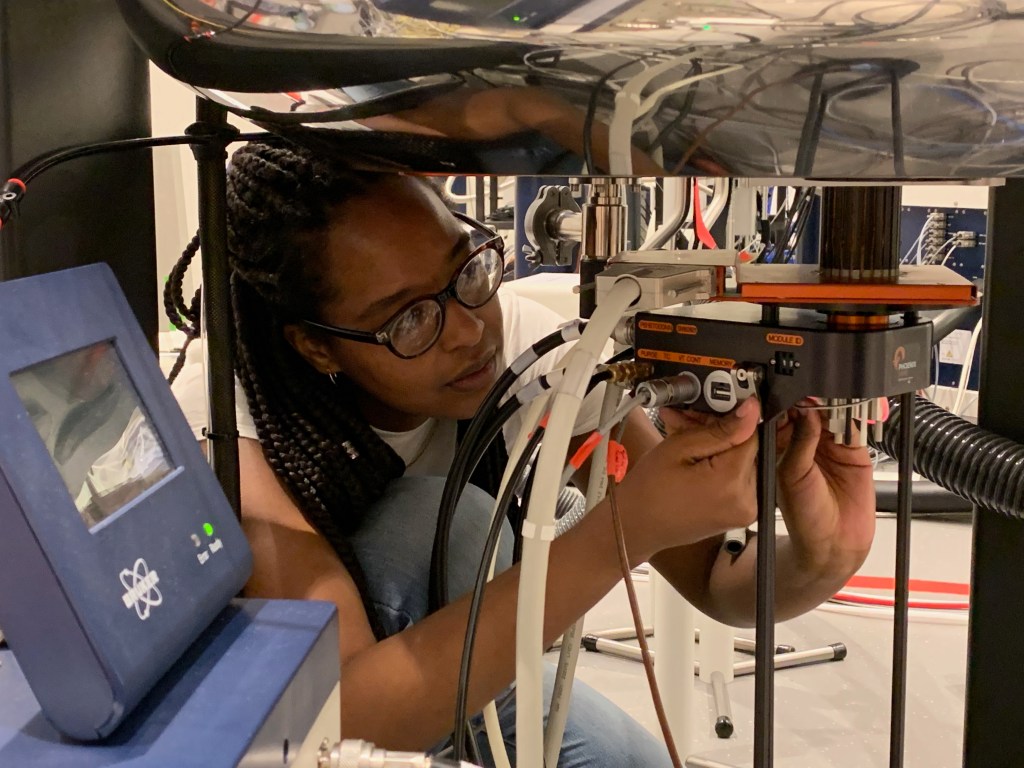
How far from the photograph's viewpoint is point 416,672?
728 mm

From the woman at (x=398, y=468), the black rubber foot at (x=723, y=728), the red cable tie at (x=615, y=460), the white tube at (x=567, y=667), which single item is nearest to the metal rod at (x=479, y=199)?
the black rubber foot at (x=723, y=728)

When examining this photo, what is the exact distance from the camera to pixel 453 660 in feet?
2.39

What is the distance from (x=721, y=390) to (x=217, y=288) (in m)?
0.32

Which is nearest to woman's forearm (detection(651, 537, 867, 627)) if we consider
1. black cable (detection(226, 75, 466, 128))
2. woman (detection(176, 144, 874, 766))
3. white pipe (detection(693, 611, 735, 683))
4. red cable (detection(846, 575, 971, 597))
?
woman (detection(176, 144, 874, 766))

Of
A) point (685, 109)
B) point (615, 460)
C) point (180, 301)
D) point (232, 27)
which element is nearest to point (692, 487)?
point (615, 460)

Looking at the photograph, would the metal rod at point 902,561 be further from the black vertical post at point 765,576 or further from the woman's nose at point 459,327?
the woman's nose at point 459,327

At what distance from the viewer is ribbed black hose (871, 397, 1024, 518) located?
0.84m

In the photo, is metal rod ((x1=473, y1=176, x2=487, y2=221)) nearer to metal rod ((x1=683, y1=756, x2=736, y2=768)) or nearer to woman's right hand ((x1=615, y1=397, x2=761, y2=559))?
metal rod ((x1=683, y1=756, x2=736, y2=768))

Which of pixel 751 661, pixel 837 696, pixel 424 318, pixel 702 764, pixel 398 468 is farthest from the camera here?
pixel 751 661

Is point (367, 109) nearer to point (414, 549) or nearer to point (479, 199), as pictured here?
point (414, 549)

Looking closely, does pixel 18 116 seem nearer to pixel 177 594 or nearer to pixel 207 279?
pixel 207 279

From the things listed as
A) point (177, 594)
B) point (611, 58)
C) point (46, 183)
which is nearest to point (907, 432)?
point (611, 58)

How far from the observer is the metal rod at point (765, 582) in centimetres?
59

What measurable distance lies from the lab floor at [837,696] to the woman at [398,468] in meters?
0.72
